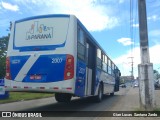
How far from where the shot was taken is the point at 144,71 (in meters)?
12.8

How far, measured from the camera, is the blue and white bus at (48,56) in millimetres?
11617

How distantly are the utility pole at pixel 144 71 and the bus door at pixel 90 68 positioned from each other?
8.08ft

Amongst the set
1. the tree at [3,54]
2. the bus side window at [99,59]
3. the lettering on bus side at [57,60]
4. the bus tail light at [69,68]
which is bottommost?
the bus tail light at [69,68]

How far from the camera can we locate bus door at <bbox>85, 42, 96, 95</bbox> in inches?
553

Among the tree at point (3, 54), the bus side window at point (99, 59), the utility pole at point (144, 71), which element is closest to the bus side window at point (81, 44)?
the utility pole at point (144, 71)

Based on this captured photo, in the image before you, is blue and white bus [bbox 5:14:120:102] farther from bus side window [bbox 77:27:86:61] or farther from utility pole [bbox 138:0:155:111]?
utility pole [bbox 138:0:155:111]

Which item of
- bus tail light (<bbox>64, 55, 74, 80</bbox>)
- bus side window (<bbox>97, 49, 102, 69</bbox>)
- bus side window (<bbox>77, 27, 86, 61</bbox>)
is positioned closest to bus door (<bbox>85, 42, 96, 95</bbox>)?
bus side window (<bbox>77, 27, 86, 61</bbox>)

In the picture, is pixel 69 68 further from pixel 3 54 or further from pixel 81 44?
pixel 3 54

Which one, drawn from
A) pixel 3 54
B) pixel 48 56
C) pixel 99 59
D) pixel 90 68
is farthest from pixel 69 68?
pixel 3 54

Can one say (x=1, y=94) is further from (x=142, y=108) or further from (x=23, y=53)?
(x=142, y=108)

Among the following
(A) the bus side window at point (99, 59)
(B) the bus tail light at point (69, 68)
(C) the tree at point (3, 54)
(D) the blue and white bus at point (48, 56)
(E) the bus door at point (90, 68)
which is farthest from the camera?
(C) the tree at point (3, 54)

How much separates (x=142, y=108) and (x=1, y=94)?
1062 cm

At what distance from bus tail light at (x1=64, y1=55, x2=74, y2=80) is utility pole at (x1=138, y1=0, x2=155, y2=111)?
10.0ft

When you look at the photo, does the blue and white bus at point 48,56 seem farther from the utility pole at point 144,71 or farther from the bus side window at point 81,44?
the utility pole at point 144,71
